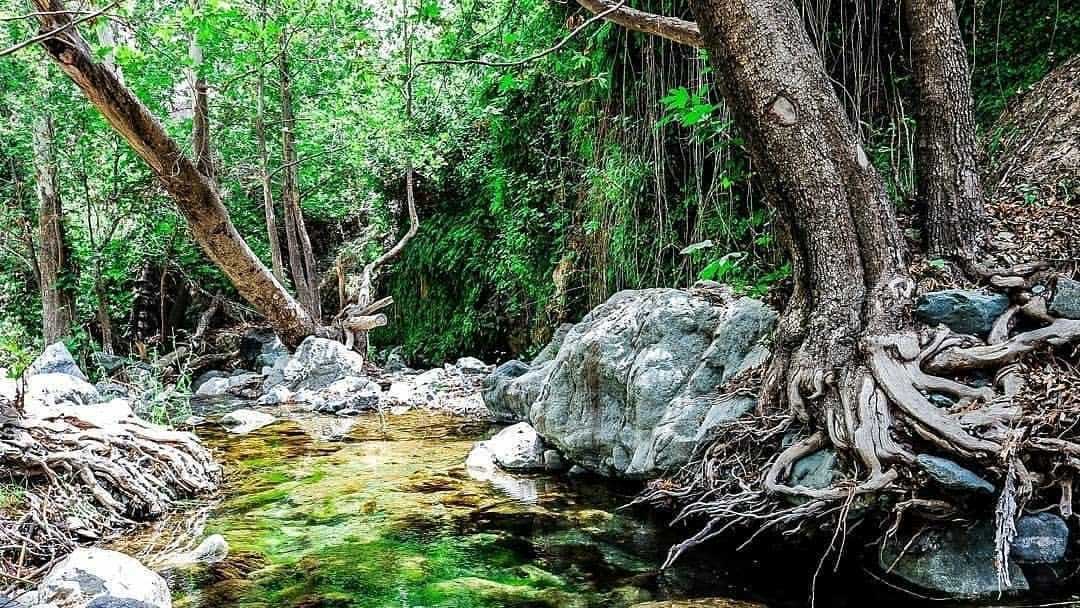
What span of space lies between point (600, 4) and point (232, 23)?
482 cm

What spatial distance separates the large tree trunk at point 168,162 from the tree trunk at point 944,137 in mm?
Result: 5216

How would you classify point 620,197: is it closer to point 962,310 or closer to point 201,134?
point 962,310

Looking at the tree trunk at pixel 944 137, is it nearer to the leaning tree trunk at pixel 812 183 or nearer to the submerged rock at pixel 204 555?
the leaning tree trunk at pixel 812 183

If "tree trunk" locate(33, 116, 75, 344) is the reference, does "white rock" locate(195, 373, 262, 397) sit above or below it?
below

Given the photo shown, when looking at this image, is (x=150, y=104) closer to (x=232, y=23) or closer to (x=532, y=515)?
(x=232, y=23)

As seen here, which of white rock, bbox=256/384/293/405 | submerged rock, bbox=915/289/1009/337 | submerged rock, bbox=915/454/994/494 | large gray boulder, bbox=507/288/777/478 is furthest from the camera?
white rock, bbox=256/384/293/405

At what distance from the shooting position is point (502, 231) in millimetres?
10961

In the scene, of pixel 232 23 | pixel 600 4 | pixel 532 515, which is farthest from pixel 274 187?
pixel 532 515

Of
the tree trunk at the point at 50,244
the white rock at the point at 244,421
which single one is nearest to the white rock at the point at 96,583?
the white rock at the point at 244,421

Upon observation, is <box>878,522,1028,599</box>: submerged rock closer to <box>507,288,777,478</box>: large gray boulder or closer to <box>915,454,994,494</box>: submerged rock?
<box>915,454,994,494</box>: submerged rock

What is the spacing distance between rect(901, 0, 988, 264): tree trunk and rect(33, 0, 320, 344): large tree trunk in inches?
205

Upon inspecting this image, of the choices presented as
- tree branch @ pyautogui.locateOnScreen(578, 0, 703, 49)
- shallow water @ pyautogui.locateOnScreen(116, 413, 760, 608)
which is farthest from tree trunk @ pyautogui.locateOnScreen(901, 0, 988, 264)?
shallow water @ pyautogui.locateOnScreen(116, 413, 760, 608)

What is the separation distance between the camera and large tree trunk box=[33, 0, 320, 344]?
6.08 meters

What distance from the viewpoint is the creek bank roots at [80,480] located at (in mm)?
3498
